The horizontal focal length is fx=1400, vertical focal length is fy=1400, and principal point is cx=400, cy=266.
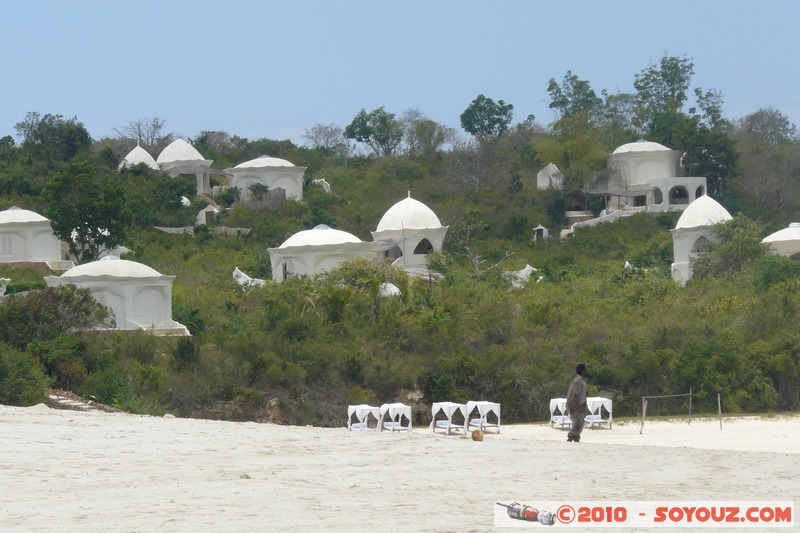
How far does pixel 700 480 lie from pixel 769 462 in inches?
95.1

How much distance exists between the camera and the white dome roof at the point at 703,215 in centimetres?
5256

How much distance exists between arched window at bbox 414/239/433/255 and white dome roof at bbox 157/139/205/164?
56.9 ft

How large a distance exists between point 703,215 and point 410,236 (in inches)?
438

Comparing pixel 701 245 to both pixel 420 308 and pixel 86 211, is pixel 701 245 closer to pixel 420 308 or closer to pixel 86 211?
pixel 420 308

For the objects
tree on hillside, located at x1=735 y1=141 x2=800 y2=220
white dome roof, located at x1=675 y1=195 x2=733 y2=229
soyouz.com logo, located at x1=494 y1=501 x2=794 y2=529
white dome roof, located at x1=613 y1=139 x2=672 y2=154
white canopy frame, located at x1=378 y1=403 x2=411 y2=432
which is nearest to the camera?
soyouz.com logo, located at x1=494 y1=501 x2=794 y2=529

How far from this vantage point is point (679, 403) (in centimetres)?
3241

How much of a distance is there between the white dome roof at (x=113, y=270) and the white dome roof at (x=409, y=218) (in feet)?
55.3

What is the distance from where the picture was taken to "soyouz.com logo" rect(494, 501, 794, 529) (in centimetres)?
1245

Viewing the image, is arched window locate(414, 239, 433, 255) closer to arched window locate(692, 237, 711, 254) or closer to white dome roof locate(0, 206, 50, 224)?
arched window locate(692, 237, 711, 254)

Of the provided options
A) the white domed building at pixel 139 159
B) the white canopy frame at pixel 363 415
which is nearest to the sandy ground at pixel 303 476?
the white canopy frame at pixel 363 415

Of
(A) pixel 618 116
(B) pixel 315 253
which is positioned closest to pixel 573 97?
(A) pixel 618 116

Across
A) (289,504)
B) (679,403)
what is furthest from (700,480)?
(679,403)

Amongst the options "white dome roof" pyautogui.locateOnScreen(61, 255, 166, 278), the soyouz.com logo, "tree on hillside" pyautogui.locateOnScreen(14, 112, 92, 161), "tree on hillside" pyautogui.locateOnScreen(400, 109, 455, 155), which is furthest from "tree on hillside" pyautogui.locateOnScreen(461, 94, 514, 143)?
the soyouz.com logo

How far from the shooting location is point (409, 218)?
173ft
